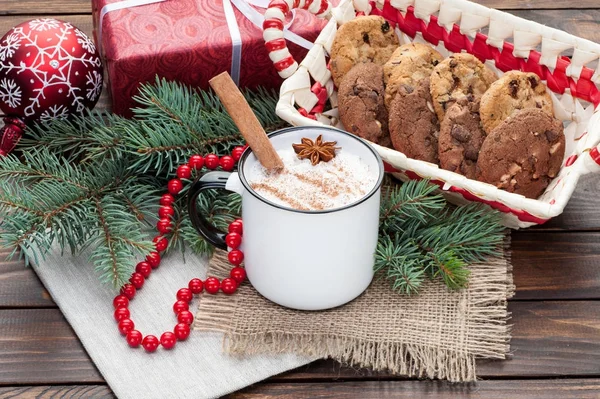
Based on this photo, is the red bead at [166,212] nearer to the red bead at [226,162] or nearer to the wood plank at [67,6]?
the red bead at [226,162]

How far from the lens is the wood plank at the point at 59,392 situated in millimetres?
1083

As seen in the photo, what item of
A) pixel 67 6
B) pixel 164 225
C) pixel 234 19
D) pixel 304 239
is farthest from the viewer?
pixel 67 6

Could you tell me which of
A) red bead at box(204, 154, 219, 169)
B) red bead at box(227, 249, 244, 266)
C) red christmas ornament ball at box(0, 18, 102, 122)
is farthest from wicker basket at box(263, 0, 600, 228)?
red christmas ornament ball at box(0, 18, 102, 122)

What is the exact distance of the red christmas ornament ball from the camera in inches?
55.1

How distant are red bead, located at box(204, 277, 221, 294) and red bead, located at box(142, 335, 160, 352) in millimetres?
116

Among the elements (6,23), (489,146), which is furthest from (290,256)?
(6,23)

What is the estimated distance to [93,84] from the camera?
1.46 metres

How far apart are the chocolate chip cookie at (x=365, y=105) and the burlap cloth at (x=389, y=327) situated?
0.86ft

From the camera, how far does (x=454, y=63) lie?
1.32m

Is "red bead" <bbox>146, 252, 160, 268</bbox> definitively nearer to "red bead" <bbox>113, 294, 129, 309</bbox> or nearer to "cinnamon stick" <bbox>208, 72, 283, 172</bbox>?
"red bead" <bbox>113, 294, 129, 309</bbox>

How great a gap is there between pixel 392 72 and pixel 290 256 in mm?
425

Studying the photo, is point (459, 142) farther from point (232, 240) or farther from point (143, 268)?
point (143, 268)

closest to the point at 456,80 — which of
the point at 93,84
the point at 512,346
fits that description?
the point at 512,346

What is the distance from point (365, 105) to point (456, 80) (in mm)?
152
